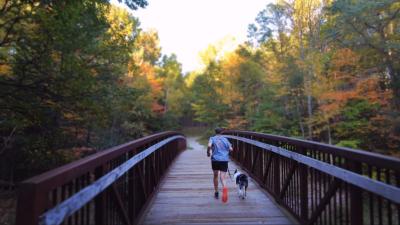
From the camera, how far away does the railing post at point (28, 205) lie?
89.7 inches

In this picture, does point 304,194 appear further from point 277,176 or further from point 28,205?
point 28,205

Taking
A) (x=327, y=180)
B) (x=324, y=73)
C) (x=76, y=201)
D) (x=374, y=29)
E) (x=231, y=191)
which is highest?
(x=374, y=29)

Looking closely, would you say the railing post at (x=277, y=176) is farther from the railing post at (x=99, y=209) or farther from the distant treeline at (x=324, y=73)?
the distant treeline at (x=324, y=73)

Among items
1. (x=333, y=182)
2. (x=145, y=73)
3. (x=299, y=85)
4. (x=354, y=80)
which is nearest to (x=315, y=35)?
(x=299, y=85)

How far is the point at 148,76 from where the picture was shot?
39.2 metres

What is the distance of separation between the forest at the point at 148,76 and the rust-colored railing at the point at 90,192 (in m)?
4.00

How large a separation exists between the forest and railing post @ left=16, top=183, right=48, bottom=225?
6.47 meters

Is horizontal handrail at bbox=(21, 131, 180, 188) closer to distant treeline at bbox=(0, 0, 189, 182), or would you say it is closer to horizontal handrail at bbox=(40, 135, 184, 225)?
horizontal handrail at bbox=(40, 135, 184, 225)

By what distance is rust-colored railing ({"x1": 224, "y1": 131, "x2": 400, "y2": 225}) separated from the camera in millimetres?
3135

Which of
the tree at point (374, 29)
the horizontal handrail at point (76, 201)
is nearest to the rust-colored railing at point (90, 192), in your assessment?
the horizontal handrail at point (76, 201)

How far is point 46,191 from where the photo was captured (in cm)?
246

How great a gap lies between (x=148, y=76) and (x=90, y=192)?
36.6m

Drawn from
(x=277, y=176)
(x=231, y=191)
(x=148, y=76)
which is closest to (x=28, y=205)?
(x=277, y=176)

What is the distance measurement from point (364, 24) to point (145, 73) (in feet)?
82.3
